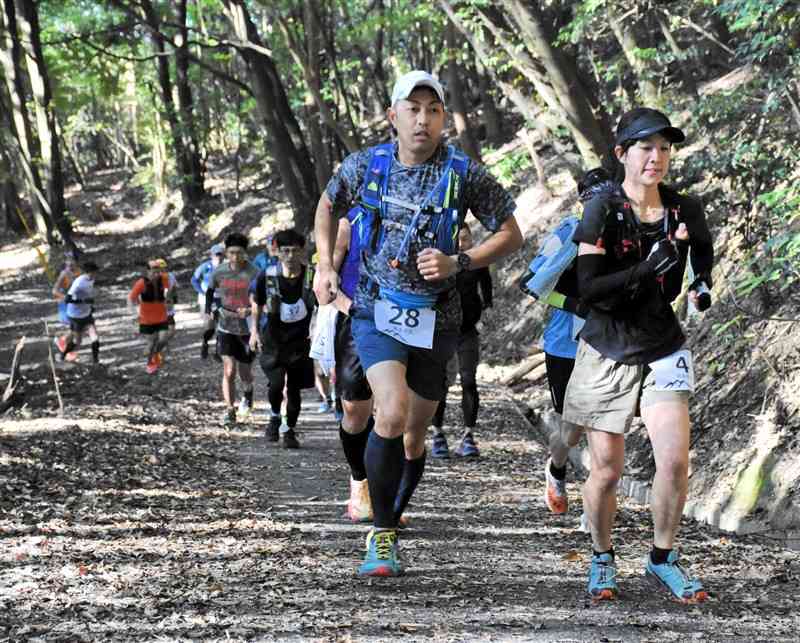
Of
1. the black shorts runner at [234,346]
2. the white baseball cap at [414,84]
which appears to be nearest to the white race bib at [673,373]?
the white baseball cap at [414,84]

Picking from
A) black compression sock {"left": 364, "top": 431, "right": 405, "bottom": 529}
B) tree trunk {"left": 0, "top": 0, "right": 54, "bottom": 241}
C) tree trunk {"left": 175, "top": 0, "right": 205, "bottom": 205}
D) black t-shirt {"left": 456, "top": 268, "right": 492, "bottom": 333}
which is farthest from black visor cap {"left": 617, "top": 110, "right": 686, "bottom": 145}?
tree trunk {"left": 0, "top": 0, "right": 54, "bottom": 241}

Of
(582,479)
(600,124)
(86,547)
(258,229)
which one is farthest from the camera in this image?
(258,229)

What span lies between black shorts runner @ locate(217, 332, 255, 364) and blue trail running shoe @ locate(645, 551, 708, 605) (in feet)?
24.4

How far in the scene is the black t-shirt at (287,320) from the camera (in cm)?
988

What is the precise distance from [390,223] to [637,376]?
4.35ft

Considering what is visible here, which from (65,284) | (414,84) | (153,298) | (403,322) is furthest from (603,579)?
(65,284)

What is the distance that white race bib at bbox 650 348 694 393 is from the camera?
4.47 m

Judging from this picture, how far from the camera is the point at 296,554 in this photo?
18.8 feet

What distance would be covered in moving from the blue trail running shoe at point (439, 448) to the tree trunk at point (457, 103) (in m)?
11.2

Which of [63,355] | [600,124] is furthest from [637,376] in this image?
[63,355]

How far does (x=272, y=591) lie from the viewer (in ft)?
16.0

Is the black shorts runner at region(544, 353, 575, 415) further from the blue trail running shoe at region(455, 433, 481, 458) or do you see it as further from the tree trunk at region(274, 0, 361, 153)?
the tree trunk at region(274, 0, 361, 153)

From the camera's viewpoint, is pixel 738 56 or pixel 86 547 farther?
pixel 738 56

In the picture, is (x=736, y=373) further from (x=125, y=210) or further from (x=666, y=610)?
(x=125, y=210)
